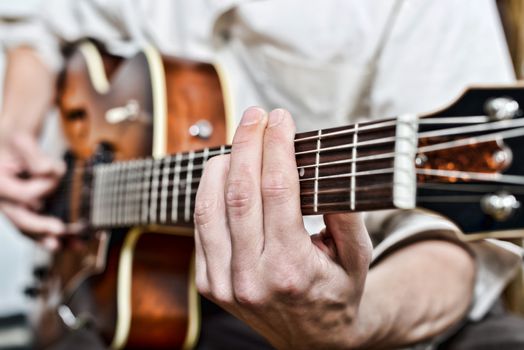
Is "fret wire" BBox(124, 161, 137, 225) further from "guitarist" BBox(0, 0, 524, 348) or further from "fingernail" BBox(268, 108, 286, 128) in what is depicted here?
"fingernail" BBox(268, 108, 286, 128)

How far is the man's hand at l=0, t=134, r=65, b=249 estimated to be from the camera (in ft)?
3.22

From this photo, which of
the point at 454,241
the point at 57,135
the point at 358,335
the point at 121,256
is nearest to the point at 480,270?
the point at 454,241

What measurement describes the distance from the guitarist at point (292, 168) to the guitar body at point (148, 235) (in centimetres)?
5

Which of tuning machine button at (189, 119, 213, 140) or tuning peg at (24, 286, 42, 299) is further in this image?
tuning peg at (24, 286, 42, 299)

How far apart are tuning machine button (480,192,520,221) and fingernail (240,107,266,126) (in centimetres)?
17

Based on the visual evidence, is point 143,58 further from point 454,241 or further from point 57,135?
point 454,241

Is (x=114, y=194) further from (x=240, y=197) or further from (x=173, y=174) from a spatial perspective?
(x=240, y=197)

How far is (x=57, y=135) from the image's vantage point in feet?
3.45

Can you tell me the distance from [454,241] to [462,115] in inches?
8.9

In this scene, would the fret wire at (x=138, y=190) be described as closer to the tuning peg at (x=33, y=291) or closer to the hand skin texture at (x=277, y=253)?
the hand skin texture at (x=277, y=253)

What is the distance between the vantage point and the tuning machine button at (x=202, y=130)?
794 millimetres

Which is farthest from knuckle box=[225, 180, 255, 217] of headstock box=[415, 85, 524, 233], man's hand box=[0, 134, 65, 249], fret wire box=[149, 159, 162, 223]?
man's hand box=[0, 134, 65, 249]

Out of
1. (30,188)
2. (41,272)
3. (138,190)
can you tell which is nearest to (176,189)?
(138,190)

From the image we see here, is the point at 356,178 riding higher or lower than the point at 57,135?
lower
